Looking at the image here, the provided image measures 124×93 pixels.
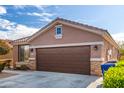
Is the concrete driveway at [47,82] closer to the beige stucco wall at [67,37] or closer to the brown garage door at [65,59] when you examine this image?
the brown garage door at [65,59]

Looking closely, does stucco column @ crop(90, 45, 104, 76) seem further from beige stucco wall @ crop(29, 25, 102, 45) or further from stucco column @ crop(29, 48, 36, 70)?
stucco column @ crop(29, 48, 36, 70)

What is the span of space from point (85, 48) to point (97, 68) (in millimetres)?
1827

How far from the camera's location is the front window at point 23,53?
20.4m

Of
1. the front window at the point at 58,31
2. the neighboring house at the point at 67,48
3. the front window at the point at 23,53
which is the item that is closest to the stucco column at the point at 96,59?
the neighboring house at the point at 67,48

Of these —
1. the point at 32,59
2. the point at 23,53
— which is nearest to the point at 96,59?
the point at 32,59

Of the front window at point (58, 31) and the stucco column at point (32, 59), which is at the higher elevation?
the front window at point (58, 31)

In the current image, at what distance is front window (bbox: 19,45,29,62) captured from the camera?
2036 cm

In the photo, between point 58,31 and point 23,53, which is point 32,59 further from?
point 58,31

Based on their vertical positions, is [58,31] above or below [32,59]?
above

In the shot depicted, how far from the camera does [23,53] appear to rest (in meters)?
20.8

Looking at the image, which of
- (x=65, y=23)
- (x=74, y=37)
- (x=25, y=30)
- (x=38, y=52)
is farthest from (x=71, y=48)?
(x=25, y=30)

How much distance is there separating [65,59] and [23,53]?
19.0ft

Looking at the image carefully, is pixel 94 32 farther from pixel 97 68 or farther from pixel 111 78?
pixel 111 78

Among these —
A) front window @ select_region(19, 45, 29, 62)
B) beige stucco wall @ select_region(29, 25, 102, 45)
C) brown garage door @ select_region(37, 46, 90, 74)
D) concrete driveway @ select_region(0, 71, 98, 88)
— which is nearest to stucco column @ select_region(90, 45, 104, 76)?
brown garage door @ select_region(37, 46, 90, 74)
